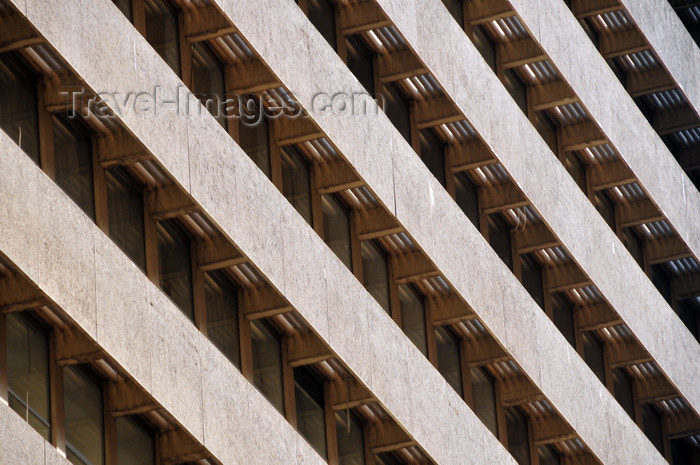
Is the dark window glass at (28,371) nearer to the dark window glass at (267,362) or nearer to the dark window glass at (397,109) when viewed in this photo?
the dark window glass at (267,362)

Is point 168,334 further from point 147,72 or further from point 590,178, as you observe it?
point 590,178

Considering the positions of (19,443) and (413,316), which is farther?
(413,316)

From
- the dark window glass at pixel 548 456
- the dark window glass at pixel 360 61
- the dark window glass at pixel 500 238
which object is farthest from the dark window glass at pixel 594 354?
the dark window glass at pixel 360 61

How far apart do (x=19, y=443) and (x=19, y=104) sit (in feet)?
16.3

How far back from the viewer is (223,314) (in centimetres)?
3055

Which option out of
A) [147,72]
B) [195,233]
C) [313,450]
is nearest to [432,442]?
[313,450]

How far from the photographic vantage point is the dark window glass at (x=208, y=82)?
3054cm

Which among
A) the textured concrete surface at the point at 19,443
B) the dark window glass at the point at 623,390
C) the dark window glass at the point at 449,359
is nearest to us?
the textured concrete surface at the point at 19,443

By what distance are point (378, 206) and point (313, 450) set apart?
445 cm

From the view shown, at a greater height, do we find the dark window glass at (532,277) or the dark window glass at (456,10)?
the dark window glass at (456,10)

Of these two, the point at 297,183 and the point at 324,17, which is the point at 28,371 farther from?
the point at 324,17

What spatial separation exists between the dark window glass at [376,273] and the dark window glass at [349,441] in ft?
6.90

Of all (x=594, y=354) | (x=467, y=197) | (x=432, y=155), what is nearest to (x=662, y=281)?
(x=594, y=354)

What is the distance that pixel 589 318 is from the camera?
3906cm
